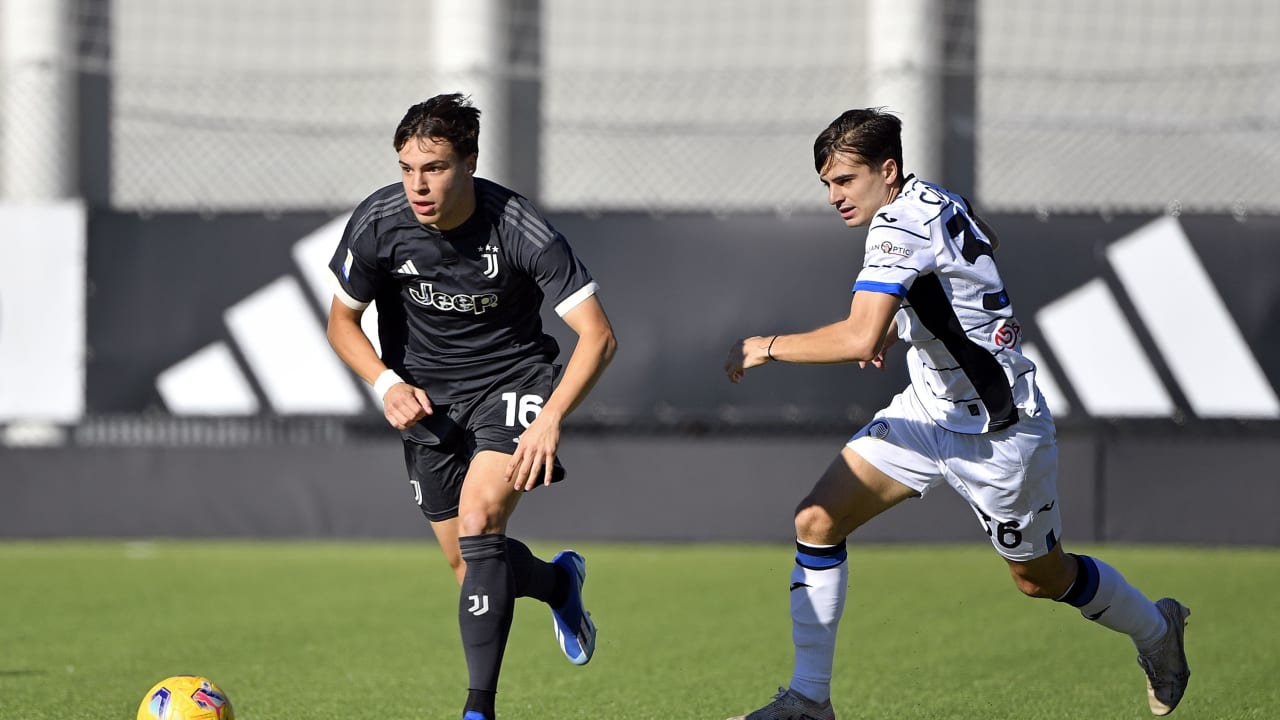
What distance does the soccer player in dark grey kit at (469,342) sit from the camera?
14.6ft

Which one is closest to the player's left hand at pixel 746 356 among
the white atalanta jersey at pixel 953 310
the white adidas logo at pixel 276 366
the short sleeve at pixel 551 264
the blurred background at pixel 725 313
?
the white atalanta jersey at pixel 953 310

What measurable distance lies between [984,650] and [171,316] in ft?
21.4

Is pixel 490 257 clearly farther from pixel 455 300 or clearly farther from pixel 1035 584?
pixel 1035 584

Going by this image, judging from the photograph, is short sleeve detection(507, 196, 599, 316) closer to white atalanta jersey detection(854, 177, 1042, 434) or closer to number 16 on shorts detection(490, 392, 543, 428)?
number 16 on shorts detection(490, 392, 543, 428)

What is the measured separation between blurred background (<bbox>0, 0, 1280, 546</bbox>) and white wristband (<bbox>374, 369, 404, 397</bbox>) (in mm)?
5416

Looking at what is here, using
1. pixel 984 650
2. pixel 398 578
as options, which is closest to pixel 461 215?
pixel 984 650

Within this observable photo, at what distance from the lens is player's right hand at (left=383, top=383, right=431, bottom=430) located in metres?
4.50

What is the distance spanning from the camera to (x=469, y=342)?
4.94 meters

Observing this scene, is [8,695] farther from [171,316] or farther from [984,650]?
[171,316]

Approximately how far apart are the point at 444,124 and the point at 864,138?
4.23 ft

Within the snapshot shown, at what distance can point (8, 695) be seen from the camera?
5340 mm

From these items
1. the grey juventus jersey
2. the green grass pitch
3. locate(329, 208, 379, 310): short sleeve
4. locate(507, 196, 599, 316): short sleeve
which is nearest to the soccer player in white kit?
the green grass pitch

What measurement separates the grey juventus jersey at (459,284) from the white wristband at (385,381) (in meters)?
0.30

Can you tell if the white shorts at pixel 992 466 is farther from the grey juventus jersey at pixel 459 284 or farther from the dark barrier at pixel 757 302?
the dark barrier at pixel 757 302
